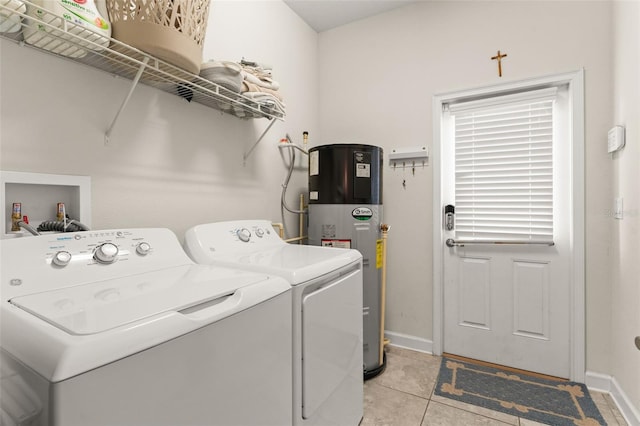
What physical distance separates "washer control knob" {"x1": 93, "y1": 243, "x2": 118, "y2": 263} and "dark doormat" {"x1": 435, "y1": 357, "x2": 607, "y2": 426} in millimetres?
1937

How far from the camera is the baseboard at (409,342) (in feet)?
8.04

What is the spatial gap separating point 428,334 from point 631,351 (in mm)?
1152

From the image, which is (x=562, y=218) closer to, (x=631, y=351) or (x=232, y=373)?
(x=631, y=351)

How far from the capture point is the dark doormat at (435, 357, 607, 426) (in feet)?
5.65

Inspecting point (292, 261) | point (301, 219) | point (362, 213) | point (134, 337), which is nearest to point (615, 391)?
point (362, 213)

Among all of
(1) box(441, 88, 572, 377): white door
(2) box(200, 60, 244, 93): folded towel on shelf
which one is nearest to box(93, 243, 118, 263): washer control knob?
(2) box(200, 60, 244, 93): folded towel on shelf

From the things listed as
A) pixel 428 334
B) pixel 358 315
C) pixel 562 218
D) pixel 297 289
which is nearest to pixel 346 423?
pixel 358 315

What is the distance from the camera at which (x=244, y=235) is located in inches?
63.7

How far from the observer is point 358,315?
5.13 feet

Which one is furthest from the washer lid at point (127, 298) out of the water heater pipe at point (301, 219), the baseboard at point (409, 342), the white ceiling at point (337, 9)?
the white ceiling at point (337, 9)

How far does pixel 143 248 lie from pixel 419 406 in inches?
67.2

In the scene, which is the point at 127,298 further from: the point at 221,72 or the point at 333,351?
the point at 221,72

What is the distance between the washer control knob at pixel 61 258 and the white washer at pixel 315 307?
471 millimetres

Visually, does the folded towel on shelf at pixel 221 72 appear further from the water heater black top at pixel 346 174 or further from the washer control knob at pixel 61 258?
the washer control knob at pixel 61 258
